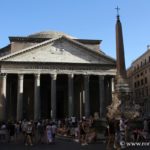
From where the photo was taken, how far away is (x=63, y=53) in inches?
1540

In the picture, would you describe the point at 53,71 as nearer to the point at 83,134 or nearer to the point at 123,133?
the point at 83,134

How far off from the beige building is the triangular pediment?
52.7 ft

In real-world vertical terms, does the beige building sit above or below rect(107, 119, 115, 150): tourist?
above

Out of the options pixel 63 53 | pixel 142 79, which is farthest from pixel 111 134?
pixel 142 79

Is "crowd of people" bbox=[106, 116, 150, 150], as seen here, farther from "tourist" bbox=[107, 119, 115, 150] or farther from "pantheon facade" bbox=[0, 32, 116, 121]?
"pantheon facade" bbox=[0, 32, 116, 121]

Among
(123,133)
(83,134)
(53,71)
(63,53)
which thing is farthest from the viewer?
(63,53)

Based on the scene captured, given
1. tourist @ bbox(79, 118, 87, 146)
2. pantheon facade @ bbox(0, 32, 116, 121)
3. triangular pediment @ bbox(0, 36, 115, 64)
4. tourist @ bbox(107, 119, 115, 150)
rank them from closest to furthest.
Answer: tourist @ bbox(107, 119, 115, 150), tourist @ bbox(79, 118, 87, 146), pantheon facade @ bbox(0, 32, 116, 121), triangular pediment @ bbox(0, 36, 115, 64)

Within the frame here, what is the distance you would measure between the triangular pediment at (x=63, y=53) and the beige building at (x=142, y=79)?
1606 cm

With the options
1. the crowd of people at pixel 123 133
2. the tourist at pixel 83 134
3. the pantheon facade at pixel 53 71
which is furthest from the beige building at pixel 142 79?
the tourist at pixel 83 134

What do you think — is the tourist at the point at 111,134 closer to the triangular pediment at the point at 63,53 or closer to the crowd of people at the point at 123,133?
the crowd of people at the point at 123,133

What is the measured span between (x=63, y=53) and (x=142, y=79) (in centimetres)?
2262

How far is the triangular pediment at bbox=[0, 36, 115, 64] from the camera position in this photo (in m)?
38.4

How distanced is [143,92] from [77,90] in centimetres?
1700

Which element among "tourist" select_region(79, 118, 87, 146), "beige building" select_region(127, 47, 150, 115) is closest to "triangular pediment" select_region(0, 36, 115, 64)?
"beige building" select_region(127, 47, 150, 115)
